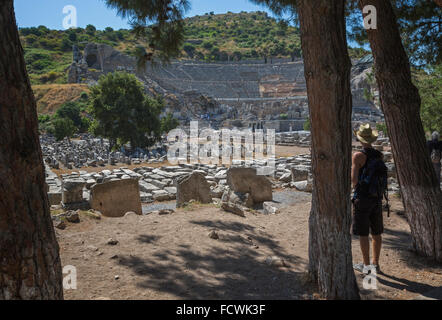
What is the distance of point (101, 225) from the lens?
5.29 metres

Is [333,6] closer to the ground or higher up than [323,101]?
higher up

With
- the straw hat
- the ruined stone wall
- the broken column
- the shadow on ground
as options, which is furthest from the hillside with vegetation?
the straw hat

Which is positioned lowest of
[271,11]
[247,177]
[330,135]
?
[247,177]

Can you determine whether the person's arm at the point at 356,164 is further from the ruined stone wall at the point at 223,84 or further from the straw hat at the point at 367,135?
the ruined stone wall at the point at 223,84

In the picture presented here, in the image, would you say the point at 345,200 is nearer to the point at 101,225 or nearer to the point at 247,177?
the point at 101,225

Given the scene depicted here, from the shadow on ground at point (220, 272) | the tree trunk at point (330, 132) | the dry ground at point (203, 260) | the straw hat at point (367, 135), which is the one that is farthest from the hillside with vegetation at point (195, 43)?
the tree trunk at point (330, 132)

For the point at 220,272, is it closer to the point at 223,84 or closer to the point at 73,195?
the point at 73,195

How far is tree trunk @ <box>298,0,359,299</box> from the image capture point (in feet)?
8.91

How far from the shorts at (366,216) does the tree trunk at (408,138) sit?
0.80 metres

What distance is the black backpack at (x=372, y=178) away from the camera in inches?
140

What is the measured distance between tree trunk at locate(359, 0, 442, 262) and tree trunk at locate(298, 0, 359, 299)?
1.72 meters

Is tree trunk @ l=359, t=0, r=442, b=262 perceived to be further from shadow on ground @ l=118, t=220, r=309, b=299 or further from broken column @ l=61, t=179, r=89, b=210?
broken column @ l=61, t=179, r=89, b=210
